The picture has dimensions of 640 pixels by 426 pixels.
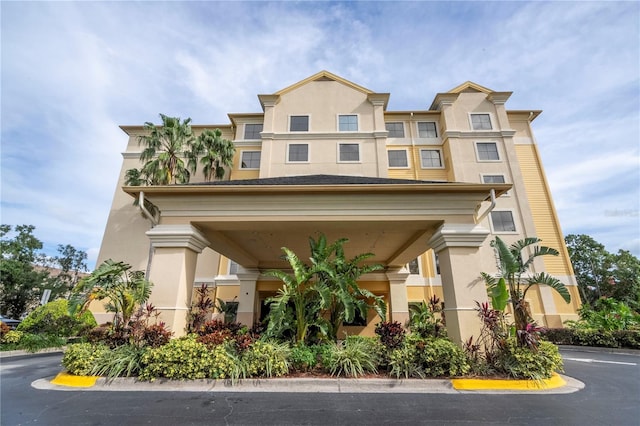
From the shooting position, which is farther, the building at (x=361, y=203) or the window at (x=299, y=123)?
the window at (x=299, y=123)

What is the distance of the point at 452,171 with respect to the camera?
2089cm

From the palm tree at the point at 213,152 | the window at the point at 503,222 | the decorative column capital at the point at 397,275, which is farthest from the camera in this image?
the palm tree at the point at 213,152

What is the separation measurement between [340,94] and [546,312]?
66.8 ft

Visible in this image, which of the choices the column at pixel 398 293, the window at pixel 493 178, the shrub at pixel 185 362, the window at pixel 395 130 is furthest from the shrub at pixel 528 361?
the window at pixel 395 130

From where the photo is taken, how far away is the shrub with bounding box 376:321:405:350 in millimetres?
6558

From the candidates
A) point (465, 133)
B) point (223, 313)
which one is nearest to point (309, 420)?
point (223, 313)

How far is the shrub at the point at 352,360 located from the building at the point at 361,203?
218 cm

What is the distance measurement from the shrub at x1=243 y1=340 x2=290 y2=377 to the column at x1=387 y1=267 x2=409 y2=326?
808 cm

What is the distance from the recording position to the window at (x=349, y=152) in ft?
68.4

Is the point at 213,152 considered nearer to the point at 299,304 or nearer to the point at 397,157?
the point at 397,157

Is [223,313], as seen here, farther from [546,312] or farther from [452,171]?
[546,312]

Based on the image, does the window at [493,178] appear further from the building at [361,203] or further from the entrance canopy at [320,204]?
the entrance canopy at [320,204]

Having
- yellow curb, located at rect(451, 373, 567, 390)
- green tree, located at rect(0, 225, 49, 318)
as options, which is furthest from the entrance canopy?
green tree, located at rect(0, 225, 49, 318)

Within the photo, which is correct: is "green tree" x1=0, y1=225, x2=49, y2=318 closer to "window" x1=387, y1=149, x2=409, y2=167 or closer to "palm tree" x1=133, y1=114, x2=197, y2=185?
"palm tree" x1=133, y1=114, x2=197, y2=185
